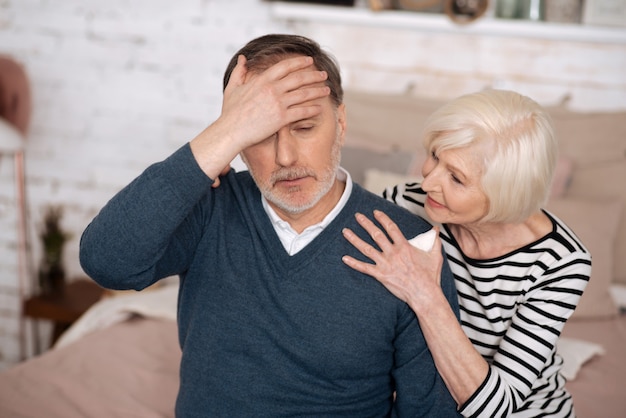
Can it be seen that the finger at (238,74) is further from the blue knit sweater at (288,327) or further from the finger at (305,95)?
the blue knit sweater at (288,327)

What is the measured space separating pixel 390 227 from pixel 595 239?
1.30m

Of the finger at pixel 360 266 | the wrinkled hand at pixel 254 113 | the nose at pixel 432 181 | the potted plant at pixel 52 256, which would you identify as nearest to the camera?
the wrinkled hand at pixel 254 113

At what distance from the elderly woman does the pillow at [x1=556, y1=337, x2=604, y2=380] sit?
408mm

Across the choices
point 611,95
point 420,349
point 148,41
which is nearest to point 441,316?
point 420,349

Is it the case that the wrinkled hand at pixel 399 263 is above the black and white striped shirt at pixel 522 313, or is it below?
above

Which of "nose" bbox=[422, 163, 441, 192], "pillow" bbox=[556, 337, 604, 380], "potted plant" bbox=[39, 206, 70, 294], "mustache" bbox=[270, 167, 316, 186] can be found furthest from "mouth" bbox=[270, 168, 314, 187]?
"potted plant" bbox=[39, 206, 70, 294]

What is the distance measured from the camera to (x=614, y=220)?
7.98ft

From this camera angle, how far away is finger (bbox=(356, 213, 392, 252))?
1345 mm

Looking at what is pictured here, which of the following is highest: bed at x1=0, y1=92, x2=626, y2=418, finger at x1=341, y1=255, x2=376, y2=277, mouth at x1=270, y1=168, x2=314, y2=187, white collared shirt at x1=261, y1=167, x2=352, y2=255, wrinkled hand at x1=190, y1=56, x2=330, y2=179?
wrinkled hand at x1=190, y1=56, x2=330, y2=179

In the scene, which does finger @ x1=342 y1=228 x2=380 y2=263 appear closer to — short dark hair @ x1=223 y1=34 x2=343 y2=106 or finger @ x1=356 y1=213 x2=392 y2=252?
finger @ x1=356 y1=213 x2=392 y2=252

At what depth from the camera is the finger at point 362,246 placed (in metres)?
1.34

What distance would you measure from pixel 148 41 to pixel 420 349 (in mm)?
2375

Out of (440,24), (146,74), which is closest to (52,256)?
(146,74)

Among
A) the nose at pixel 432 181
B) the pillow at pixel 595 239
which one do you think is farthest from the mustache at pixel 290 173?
the pillow at pixel 595 239
